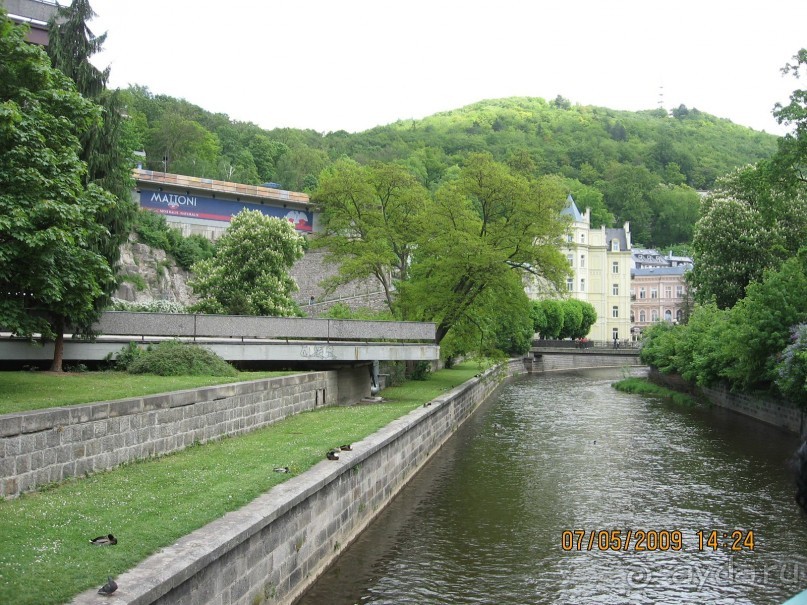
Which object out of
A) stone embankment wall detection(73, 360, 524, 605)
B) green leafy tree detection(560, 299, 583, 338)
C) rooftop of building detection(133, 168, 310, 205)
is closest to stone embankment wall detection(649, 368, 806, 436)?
stone embankment wall detection(73, 360, 524, 605)

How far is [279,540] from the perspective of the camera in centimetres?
1052

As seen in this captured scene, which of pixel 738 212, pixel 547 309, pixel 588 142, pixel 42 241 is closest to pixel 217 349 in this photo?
pixel 42 241

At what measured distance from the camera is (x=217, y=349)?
23.3 meters

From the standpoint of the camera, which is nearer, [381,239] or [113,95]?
[113,95]

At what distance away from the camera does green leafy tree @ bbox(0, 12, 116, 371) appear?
47.0 ft

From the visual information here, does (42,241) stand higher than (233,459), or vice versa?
(42,241)

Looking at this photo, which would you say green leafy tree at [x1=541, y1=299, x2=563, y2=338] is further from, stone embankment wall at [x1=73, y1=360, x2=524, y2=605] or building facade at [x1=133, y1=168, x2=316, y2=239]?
stone embankment wall at [x1=73, y1=360, x2=524, y2=605]

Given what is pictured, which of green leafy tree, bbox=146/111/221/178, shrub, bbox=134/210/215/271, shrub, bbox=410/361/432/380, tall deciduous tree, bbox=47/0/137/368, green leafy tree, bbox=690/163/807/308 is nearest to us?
tall deciduous tree, bbox=47/0/137/368

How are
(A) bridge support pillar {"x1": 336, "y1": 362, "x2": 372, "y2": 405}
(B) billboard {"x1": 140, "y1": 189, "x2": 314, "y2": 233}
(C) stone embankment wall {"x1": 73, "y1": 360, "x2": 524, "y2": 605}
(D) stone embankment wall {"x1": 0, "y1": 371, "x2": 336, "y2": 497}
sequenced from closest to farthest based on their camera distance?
1. (C) stone embankment wall {"x1": 73, "y1": 360, "x2": 524, "y2": 605}
2. (D) stone embankment wall {"x1": 0, "y1": 371, "x2": 336, "y2": 497}
3. (A) bridge support pillar {"x1": 336, "y1": 362, "x2": 372, "y2": 405}
4. (B) billboard {"x1": 140, "y1": 189, "x2": 314, "y2": 233}

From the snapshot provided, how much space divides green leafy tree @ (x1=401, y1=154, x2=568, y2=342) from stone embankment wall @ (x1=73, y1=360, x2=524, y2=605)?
A: 16887 mm

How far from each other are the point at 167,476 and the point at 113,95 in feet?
42.5

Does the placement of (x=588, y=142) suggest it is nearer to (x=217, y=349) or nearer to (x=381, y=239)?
(x=381, y=239)

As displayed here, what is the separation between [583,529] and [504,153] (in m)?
142

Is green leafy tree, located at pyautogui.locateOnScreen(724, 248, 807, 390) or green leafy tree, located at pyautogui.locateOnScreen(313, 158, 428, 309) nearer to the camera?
green leafy tree, located at pyautogui.locateOnScreen(724, 248, 807, 390)
